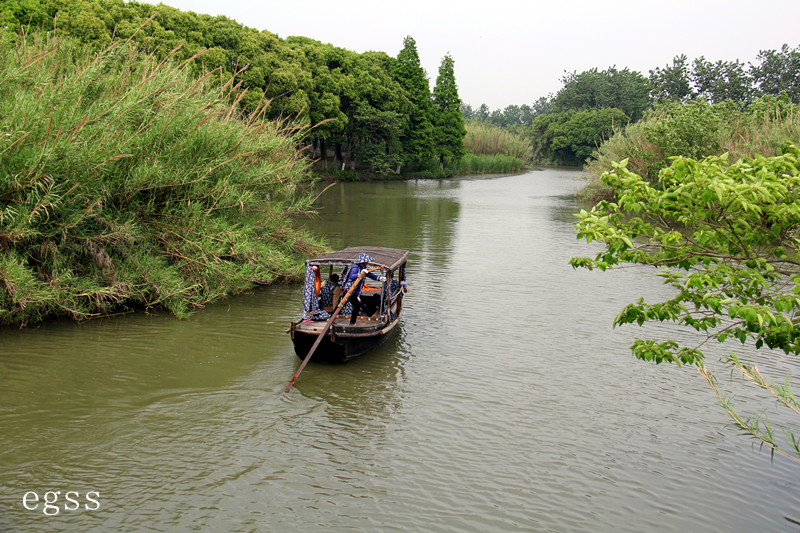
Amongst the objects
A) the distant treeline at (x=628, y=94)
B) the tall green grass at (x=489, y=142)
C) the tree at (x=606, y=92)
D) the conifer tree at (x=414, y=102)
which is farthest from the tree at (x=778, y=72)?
the conifer tree at (x=414, y=102)

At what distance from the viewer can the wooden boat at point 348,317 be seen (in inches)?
436

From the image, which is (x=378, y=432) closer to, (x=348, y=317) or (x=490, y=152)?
(x=348, y=317)

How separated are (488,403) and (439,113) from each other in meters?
54.8

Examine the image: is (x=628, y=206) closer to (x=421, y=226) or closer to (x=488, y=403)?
(x=488, y=403)

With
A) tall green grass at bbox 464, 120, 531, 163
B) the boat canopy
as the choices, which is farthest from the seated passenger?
tall green grass at bbox 464, 120, 531, 163

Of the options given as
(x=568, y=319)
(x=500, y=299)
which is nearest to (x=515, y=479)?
(x=568, y=319)

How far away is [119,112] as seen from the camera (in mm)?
13125

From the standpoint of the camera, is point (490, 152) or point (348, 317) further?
point (490, 152)

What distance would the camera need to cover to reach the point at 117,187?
44.0 feet

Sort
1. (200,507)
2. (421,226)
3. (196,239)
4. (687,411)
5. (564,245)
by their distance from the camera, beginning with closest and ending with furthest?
1. (200,507)
2. (687,411)
3. (196,239)
4. (564,245)
5. (421,226)

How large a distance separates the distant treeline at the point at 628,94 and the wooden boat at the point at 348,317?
68528 mm

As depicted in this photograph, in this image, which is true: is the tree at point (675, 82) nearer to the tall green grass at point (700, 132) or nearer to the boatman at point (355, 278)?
the tall green grass at point (700, 132)

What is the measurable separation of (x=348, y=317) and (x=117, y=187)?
562cm

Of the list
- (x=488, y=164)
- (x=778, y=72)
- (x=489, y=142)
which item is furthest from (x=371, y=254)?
(x=778, y=72)
